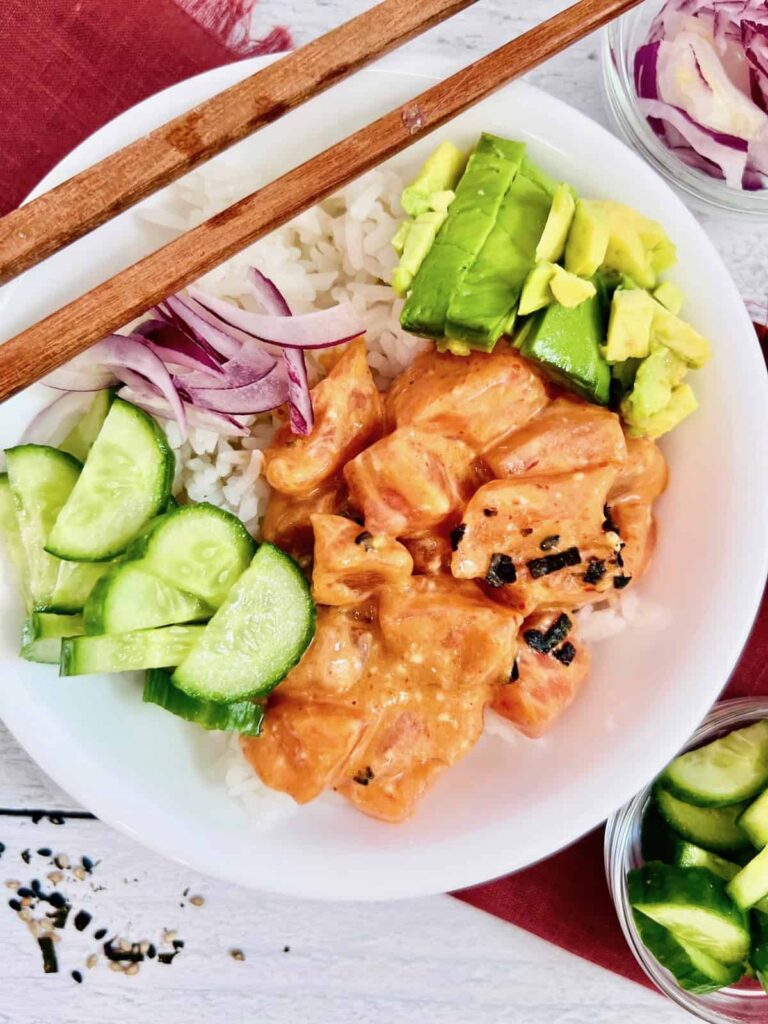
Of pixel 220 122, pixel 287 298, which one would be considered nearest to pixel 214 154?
pixel 220 122

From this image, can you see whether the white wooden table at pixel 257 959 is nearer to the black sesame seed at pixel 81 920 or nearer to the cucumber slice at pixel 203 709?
the black sesame seed at pixel 81 920

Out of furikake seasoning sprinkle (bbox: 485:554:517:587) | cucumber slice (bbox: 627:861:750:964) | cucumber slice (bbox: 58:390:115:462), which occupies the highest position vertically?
→ cucumber slice (bbox: 58:390:115:462)

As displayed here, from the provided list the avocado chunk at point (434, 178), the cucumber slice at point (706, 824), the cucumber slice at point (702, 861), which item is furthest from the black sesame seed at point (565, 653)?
the avocado chunk at point (434, 178)

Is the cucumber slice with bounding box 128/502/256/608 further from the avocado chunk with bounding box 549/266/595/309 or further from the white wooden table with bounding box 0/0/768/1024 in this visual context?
the white wooden table with bounding box 0/0/768/1024

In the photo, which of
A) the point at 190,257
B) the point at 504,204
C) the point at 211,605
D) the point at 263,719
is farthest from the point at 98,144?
the point at 263,719

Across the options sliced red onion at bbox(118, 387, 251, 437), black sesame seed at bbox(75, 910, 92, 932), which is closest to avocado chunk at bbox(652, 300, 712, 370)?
sliced red onion at bbox(118, 387, 251, 437)

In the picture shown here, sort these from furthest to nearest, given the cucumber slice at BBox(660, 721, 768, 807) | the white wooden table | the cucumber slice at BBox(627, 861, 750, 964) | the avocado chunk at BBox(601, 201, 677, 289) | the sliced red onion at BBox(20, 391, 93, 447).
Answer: the white wooden table < the cucumber slice at BBox(660, 721, 768, 807) < the cucumber slice at BBox(627, 861, 750, 964) < the sliced red onion at BBox(20, 391, 93, 447) < the avocado chunk at BBox(601, 201, 677, 289)

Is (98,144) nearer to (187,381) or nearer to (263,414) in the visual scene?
(187,381)
